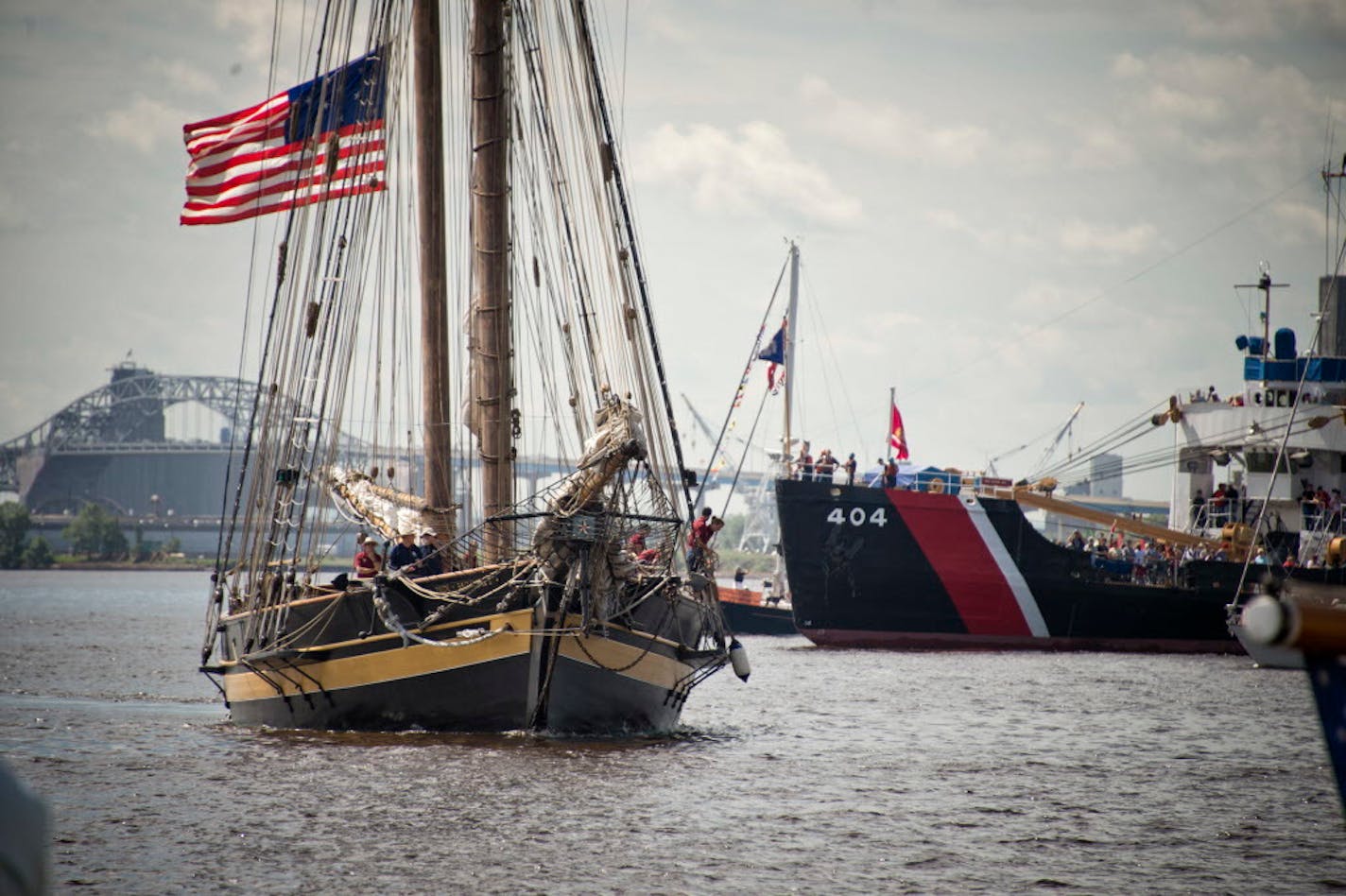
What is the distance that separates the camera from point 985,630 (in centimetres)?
4825

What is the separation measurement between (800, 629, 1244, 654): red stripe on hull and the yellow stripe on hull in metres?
27.2

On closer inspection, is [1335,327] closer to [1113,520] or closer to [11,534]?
[1113,520]

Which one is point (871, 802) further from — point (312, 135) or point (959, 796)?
point (312, 135)

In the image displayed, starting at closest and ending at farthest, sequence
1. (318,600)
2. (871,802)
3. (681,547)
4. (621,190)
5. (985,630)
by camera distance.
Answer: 1. (871,802)
2. (318,600)
3. (681,547)
4. (621,190)
5. (985,630)

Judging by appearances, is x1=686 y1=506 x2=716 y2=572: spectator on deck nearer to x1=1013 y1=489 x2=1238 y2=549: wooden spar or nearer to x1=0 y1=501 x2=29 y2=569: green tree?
x1=1013 y1=489 x2=1238 y2=549: wooden spar

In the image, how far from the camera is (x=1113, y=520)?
163 feet

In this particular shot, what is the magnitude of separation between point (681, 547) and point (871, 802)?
657 cm

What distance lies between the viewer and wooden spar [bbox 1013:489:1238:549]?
48.8m

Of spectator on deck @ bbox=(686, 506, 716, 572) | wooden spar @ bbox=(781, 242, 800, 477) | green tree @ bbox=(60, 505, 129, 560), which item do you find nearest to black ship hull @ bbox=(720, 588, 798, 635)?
wooden spar @ bbox=(781, 242, 800, 477)

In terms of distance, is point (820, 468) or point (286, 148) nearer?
point (286, 148)

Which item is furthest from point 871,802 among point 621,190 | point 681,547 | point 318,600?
point 621,190

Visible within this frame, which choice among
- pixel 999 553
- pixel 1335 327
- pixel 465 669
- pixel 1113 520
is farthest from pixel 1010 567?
pixel 465 669

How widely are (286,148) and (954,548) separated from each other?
2564 cm

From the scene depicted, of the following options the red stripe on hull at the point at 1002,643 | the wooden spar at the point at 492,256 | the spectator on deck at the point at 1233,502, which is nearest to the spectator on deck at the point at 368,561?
the wooden spar at the point at 492,256
